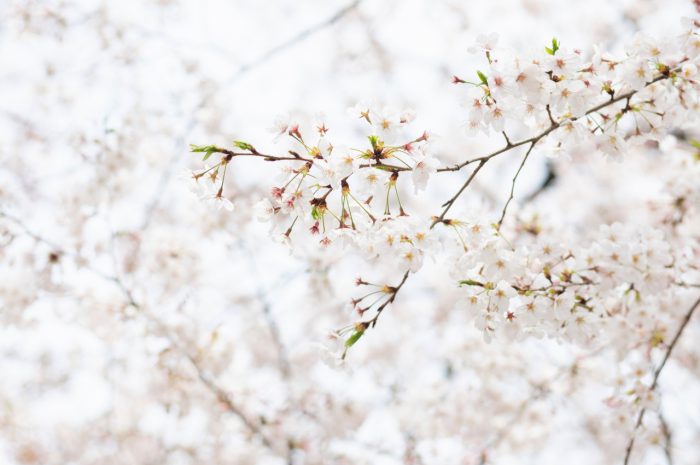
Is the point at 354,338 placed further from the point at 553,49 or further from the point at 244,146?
the point at 553,49

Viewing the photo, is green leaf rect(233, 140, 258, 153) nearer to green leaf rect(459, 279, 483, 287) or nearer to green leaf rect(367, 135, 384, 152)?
green leaf rect(367, 135, 384, 152)

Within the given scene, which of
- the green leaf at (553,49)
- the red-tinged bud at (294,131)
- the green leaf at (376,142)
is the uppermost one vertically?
the green leaf at (553,49)

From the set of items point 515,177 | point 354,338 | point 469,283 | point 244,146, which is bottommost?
point 354,338

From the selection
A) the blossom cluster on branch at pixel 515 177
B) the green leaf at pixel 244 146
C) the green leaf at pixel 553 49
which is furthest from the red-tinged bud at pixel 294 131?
the green leaf at pixel 553 49

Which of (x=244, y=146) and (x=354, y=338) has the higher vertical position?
(x=244, y=146)

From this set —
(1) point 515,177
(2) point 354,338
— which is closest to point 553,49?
(1) point 515,177

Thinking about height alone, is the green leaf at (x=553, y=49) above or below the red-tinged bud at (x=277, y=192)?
above

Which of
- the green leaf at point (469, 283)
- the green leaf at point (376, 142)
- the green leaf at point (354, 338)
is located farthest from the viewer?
the green leaf at point (469, 283)

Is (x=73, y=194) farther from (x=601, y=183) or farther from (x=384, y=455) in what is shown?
(x=601, y=183)

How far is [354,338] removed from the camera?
1.76 meters

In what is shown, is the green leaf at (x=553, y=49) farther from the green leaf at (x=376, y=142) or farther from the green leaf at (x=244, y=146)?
the green leaf at (x=244, y=146)

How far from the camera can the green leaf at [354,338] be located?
5.74 ft

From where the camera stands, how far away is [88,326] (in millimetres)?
3742

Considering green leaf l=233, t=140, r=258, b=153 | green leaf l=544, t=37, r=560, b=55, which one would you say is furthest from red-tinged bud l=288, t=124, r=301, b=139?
green leaf l=544, t=37, r=560, b=55
